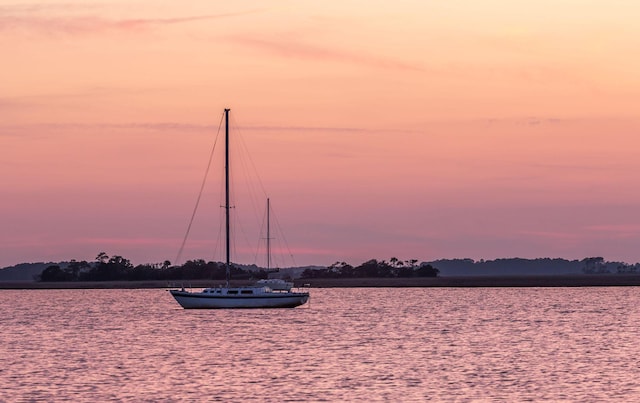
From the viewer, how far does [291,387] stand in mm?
54000

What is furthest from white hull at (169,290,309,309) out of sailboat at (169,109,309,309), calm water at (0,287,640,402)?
calm water at (0,287,640,402)

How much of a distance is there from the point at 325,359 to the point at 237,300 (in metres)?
54.7

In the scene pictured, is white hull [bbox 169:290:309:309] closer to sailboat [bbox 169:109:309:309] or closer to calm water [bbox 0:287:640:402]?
sailboat [bbox 169:109:309:309]

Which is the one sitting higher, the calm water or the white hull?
the white hull

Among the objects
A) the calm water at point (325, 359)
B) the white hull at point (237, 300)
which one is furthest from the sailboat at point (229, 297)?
the calm water at point (325, 359)

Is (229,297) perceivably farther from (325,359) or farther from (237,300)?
(325,359)

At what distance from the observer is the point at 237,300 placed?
122 metres

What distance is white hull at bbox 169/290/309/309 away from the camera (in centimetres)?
12106

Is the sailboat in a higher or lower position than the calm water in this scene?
higher

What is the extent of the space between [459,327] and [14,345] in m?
35.3

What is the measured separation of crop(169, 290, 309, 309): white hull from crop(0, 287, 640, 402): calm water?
12.6ft

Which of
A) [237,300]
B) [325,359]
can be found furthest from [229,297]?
[325,359]

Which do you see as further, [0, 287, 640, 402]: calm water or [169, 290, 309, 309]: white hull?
[169, 290, 309, 309]: white hull

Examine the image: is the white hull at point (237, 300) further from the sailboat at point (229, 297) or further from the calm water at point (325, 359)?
the calm water at point (325, 359)
